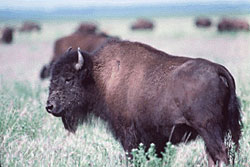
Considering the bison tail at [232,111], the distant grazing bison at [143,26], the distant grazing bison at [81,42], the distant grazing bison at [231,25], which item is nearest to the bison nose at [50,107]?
the bison tail at [232,111]

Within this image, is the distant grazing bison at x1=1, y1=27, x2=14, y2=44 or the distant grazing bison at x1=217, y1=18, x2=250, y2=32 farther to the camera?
the distant grazing bison at x1=217, y1=18, x2=250, y2=32

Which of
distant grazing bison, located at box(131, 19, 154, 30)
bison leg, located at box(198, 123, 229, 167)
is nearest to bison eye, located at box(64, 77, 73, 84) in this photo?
bison leg, located at box(198, 123, 229, 167)

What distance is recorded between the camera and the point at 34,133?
19.7 ft

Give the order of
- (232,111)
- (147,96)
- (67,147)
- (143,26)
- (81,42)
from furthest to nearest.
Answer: (143,26)
(81,42)
(67,147)
(147,96)
(232,111)

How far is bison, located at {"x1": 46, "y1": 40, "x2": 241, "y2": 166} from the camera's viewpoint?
4.13 m

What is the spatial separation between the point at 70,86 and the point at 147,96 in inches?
46.8

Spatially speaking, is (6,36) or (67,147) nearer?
(67,147)

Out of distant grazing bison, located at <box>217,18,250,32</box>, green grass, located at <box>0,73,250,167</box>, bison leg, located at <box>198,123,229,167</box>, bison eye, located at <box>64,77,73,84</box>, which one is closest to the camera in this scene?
bison leg, located at <box>198,123,229,167</box>

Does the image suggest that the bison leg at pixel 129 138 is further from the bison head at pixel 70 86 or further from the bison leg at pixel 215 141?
the bison leg at pixel 215 141

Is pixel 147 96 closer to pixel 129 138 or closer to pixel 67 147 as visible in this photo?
pixel 129 138

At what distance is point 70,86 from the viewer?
5.35 meters

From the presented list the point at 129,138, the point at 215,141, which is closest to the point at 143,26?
the point at 129,138

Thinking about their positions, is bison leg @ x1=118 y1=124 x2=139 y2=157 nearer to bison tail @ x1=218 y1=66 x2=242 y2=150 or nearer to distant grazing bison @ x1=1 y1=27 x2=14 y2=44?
bison tail @ x1=218 y1=66 x2=242 y2=150

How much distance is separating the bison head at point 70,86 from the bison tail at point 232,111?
1902 millimetres
